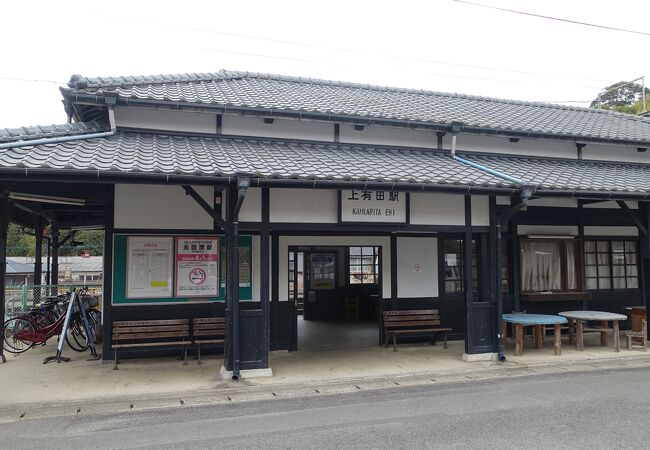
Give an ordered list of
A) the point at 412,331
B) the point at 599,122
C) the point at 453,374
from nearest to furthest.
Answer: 1. the point at 453,374
2. the point at 412,331
3. the point at 599,122

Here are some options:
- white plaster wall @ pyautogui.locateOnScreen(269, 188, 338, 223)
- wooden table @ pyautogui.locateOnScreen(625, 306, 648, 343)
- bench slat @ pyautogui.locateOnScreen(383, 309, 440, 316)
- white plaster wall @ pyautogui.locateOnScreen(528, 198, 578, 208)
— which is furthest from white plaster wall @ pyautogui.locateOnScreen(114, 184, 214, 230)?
wooden table @ pyautogui.locateOnScreen(625, 306, 648, 343)

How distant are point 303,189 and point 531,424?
439 centimetres

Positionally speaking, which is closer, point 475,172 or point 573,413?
point 573,413

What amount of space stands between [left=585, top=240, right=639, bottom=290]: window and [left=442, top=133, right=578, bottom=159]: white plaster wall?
2.16 m

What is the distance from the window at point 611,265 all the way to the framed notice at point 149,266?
9.00 m

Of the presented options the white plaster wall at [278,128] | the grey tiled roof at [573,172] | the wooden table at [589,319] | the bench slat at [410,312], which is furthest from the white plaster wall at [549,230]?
the white plaster wall at [278,128]

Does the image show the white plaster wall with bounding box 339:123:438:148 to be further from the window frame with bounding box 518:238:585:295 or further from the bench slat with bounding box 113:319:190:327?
the bench slat with bounding box 113:319:190:327

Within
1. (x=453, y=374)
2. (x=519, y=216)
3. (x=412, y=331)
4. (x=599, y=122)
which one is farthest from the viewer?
(x=599, y=122)

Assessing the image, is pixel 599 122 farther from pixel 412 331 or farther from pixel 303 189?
pixel 303 189

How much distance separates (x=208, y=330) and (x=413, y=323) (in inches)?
151

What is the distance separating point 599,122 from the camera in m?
12.8

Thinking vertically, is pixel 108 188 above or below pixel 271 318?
above

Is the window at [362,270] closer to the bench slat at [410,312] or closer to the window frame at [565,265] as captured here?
the bench slat at [410,312]

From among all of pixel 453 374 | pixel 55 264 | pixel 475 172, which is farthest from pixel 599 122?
pixel 55 264
